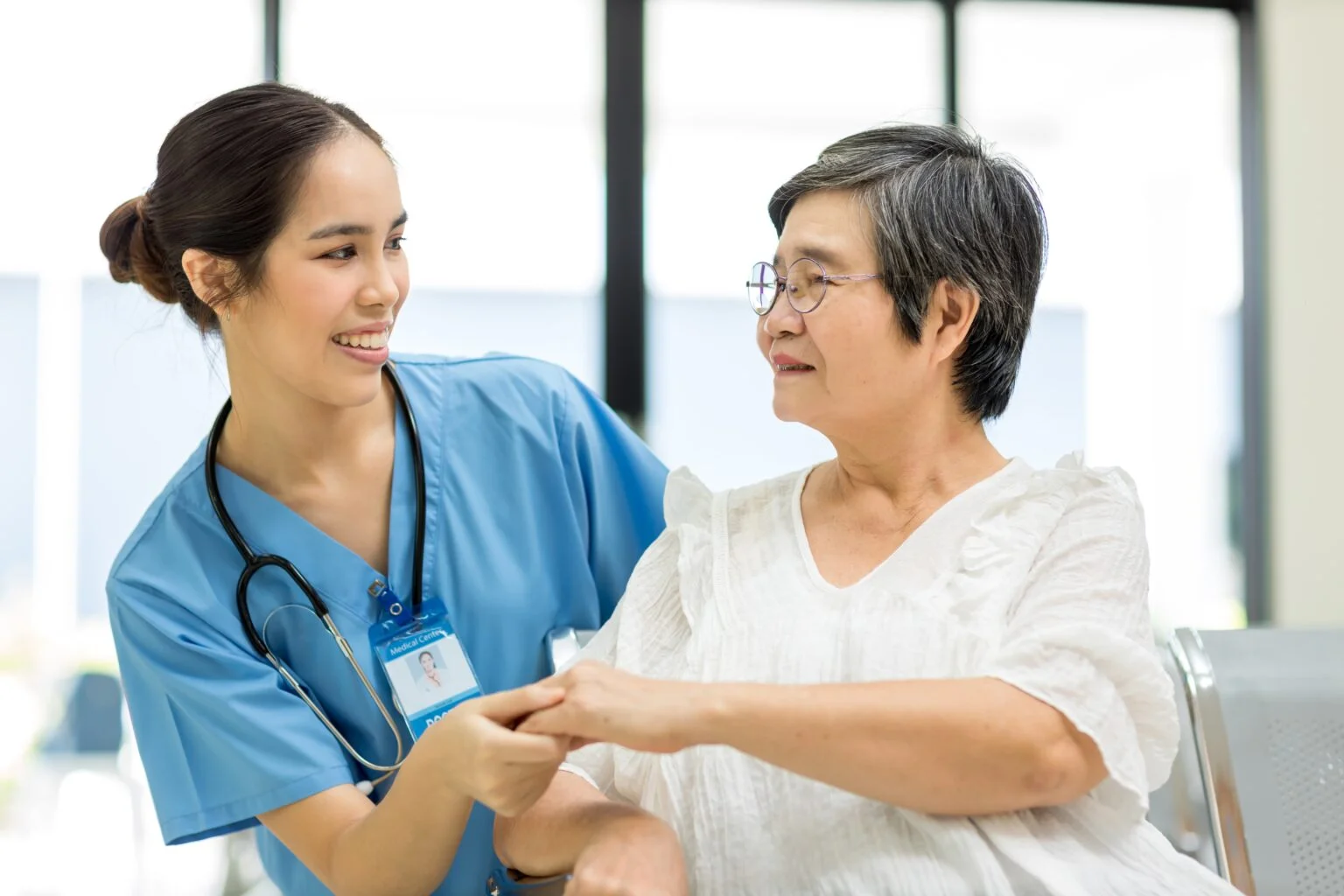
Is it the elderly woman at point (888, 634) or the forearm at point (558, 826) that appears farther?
the forearm at point (558, 826)

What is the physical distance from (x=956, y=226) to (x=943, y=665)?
17.4 inches

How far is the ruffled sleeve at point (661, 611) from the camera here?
130 cm

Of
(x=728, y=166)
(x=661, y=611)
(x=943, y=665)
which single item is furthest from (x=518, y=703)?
(x=728, y=166)

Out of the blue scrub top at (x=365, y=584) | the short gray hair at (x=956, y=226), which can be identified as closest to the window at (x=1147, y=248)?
the blue scrub top at (x=365, y=584)

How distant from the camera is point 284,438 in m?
1.57

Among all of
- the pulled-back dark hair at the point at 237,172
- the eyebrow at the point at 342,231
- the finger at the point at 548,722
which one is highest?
Result: the pulled-back dark hair at the point at 237,172

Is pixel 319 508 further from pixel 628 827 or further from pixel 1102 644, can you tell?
pixel 1102 644

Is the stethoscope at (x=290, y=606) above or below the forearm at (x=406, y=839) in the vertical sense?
above

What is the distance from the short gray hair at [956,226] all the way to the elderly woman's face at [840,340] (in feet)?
0.05

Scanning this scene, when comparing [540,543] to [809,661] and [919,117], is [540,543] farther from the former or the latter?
[919,117]

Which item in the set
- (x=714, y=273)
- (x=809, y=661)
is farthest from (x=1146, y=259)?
(x=809, y=661)

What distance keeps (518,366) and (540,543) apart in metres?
0.27

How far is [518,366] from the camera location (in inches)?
68.0

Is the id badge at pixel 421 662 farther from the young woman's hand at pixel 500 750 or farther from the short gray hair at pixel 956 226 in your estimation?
the short gray hair at pixel 956 226
